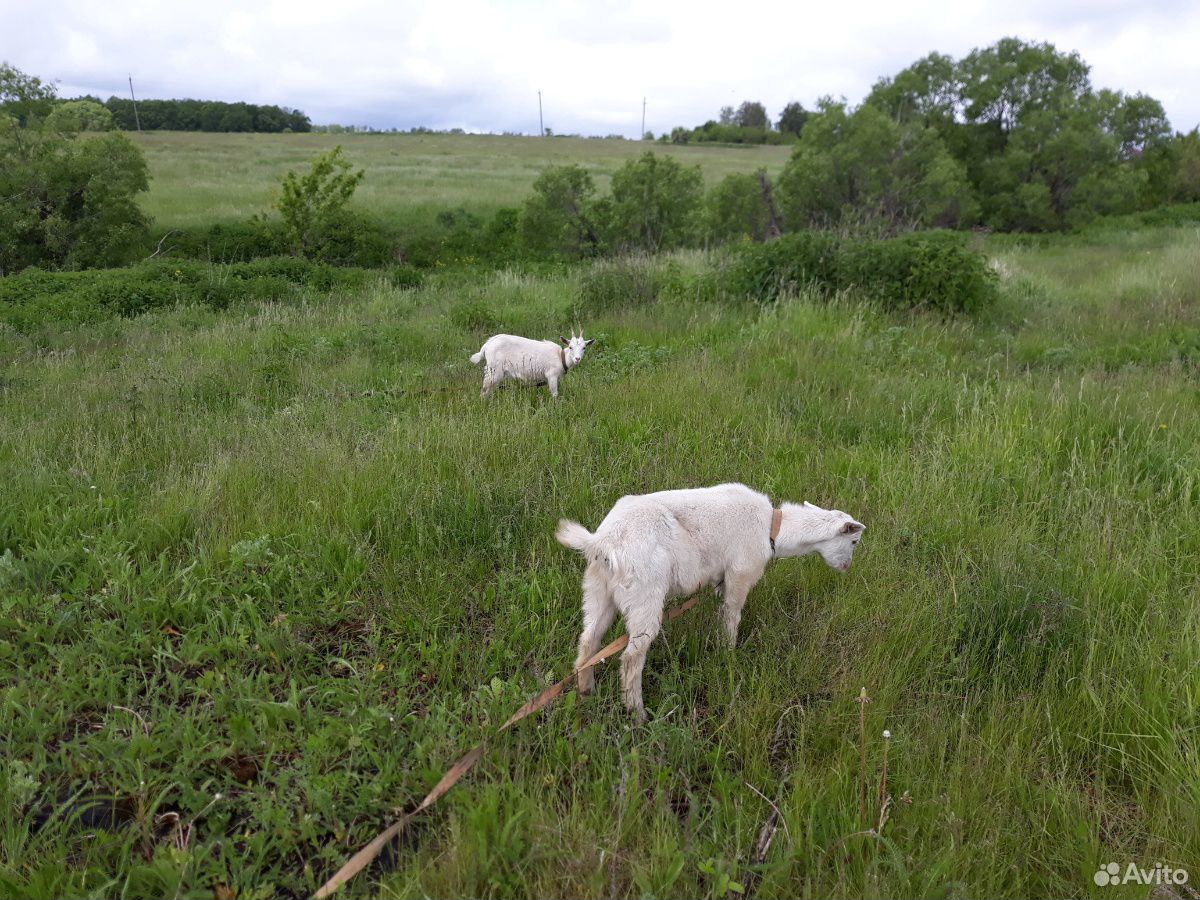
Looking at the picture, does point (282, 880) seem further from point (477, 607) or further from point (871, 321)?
point (871, 321)

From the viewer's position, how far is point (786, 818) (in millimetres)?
2570

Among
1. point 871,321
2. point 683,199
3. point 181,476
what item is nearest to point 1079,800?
point 181,476

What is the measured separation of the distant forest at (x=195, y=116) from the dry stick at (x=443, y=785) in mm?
80226

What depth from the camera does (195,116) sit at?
232ft

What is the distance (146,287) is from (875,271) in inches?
551

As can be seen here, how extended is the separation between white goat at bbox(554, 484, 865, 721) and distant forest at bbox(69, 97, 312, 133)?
79.9 m

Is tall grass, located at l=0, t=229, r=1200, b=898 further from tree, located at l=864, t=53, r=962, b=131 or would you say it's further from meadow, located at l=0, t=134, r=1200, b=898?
tree, located at l=864, t=53, r=962, b=131

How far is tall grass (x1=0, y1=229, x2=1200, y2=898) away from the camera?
8.21 ft

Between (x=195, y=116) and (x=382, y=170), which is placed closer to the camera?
(x=382, y=170)

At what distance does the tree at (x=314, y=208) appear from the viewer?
2123 cm

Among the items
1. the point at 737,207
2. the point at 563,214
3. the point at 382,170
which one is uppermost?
the point at 382,170

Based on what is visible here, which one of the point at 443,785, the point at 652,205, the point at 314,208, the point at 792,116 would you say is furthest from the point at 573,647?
the point at 792,116

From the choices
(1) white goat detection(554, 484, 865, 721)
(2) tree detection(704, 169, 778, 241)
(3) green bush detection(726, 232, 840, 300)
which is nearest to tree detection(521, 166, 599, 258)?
(2) tree detection(704, 169, 778, 241)

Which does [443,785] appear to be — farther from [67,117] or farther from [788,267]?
[67,117]
